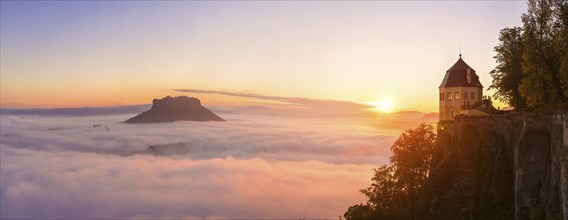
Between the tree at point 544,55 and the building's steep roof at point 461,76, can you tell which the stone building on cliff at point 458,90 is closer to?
the building's steep roof at point 461,76

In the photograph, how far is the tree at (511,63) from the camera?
176 ft

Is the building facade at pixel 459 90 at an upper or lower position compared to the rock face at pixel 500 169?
upper

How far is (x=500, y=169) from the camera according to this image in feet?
143

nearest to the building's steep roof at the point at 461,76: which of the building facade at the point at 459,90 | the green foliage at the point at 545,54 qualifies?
the building facade at the point at 459,90

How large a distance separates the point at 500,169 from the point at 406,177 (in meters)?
13.1

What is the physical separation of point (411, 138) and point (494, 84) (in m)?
12.2

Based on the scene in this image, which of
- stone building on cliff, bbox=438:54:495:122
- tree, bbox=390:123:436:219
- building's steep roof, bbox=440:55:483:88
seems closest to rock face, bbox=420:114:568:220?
tree, bbox=390:123:436:219

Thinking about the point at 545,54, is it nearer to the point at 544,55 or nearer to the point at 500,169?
the point at 544,55

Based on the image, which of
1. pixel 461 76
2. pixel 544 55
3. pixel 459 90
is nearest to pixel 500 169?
pixel 544 55

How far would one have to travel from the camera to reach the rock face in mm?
35875

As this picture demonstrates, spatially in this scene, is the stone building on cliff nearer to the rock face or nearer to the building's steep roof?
the building's steep roof

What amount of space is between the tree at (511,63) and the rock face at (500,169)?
882 cm

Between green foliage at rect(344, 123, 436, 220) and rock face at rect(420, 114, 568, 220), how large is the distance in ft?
9.00

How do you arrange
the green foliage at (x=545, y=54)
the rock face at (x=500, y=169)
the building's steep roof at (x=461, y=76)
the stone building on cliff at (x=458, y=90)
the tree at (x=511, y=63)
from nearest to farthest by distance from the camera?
1. the rock face at (x=500, y=169)
2. the green foliage at (x=545, y=54)
3. the tree at (x=511, y=63)
4. the stone building on cliff at (x=458, y=90)
5. the building's steep roof at (x=461, y=76)
